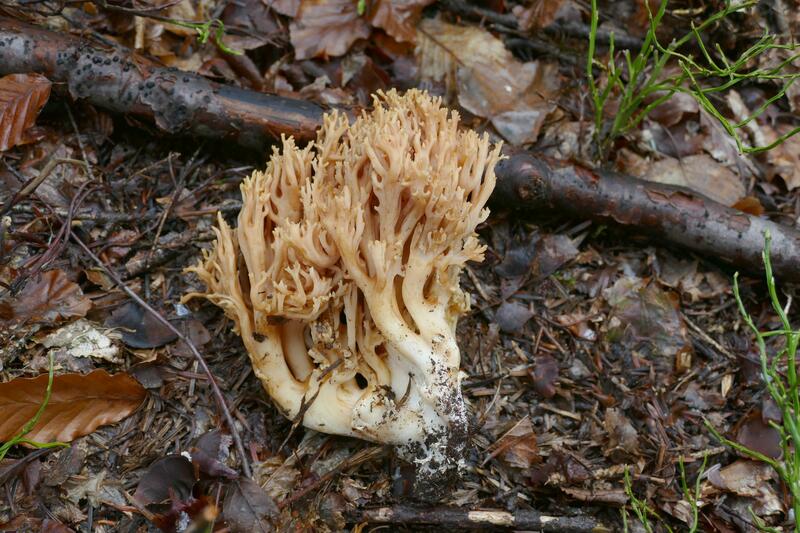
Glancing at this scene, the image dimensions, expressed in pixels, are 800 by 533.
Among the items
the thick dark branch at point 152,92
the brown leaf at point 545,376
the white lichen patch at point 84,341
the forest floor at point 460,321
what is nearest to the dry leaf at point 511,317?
the forest floor at point 460,321

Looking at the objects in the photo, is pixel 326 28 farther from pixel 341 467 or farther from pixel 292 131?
pixel 341 467

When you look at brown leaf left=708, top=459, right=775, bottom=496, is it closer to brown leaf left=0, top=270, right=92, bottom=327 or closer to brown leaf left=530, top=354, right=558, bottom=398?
brown leaf left=530, top=354, right=558, bottom=398

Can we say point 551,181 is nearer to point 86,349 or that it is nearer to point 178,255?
point 178,255

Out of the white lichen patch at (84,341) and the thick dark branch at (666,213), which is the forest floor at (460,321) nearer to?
the white lichen patch at (84,341)

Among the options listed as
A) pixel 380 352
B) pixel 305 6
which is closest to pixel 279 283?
pixel 380 352

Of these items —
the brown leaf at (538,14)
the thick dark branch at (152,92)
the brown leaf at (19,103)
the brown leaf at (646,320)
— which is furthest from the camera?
the brown leaf at (538,14)
